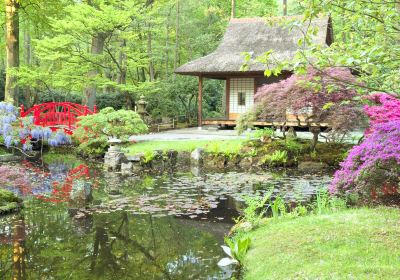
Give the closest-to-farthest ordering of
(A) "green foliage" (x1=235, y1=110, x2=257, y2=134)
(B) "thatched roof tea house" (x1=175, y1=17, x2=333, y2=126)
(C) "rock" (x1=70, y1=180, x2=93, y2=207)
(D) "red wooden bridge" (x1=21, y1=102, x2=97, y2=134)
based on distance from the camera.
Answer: (C) "rock" (x1=70, y1=180, x2=93, y2=207)
(A) "green foliage" (x1=235, y1=110, x2=257, y2=134)
(D) "red wooden bridge" (x1=21, y1=102, x2=97, y2=134)
(B) "thatched roof tea house" (x1=175, y1=17, x2=333, y2=126)

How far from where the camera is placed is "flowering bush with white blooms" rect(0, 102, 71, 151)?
14.9 metres

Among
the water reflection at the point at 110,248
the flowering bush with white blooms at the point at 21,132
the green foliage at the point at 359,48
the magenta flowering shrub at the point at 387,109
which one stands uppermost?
the green foliage at the point at 359,48

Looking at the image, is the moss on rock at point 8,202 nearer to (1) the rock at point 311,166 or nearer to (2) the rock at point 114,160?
(2) the rock at point 114,160

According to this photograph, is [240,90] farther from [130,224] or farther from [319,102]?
[130,224]

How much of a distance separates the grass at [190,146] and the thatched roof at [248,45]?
5234mm

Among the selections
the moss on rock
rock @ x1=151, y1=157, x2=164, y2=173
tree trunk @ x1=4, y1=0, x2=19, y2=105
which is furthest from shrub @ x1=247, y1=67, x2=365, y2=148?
tree trunk @ x1=4, y1=0, x2=19, y2=105

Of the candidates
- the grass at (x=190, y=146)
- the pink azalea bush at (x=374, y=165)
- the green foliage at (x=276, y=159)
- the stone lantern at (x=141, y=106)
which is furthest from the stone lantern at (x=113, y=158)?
the pink azalea bush at (x=374, y=165)

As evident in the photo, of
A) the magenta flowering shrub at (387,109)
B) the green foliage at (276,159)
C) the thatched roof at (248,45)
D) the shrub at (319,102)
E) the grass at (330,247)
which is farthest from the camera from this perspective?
the thatched roof at (248,45)

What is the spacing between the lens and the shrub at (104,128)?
1627 centimetres

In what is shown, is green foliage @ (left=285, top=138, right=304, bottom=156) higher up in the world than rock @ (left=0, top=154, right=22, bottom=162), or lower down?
higher up

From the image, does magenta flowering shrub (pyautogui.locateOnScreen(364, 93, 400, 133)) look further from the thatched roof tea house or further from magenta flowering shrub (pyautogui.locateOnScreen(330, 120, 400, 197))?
the thatched roof tea house

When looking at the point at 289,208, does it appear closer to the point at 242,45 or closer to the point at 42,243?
the point at 42,243

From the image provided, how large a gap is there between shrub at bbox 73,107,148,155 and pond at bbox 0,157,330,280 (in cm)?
335

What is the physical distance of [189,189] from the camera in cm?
1098
